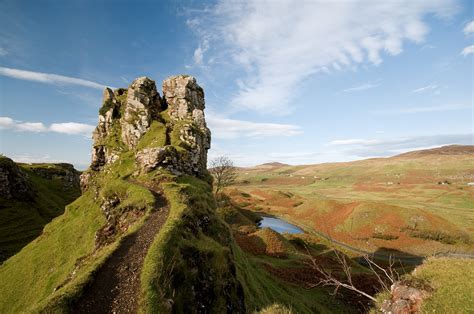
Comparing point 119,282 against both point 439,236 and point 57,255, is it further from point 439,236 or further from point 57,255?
point 439,236

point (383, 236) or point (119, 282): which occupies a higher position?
point (119, 282)

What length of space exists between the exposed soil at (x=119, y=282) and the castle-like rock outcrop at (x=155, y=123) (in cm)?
2576

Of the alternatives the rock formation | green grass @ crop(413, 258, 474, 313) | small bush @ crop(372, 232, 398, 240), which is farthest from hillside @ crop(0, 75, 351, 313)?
small bush @ crop(372, 232, 398, 240)

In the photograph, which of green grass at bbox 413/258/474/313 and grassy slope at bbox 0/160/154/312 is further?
grassy slope at bbox 0/160/154/312

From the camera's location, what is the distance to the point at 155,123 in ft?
189

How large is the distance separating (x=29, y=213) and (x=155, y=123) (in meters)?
75.6

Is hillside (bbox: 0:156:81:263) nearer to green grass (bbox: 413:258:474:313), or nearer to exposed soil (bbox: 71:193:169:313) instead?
exposed soil (bbox: 71:193:169:313)

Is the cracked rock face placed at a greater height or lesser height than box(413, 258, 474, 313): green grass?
greater

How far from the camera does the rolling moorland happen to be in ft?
49.9

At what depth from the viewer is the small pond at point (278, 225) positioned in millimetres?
96088

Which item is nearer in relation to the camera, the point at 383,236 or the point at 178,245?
the point at 178,245

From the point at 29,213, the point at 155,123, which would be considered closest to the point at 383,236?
the point at 155,123

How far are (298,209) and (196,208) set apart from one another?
9618 centimetres

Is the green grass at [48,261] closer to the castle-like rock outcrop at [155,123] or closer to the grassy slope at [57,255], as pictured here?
the grassy slope at [57,255]
